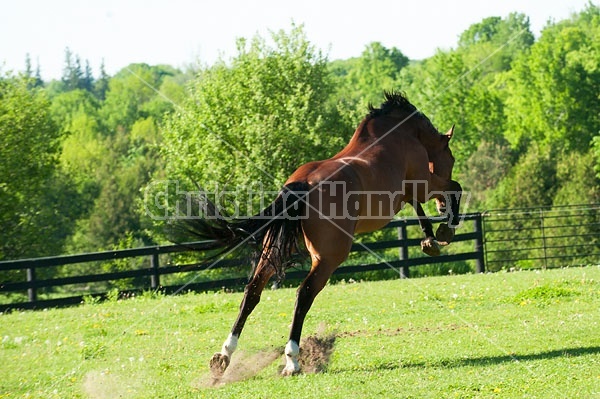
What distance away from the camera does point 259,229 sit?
754cm

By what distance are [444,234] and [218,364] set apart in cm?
371

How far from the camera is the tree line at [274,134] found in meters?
31.2

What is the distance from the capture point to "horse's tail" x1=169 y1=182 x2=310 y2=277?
7.42 meters

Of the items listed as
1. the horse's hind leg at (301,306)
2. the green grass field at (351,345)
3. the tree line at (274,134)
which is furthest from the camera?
the tree line at (274,134)

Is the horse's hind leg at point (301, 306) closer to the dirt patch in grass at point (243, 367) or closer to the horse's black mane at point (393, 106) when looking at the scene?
the dirt patch in grass at point (243, 367)

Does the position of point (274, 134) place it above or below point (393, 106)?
above

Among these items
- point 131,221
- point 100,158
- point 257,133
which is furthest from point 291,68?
point 100,158

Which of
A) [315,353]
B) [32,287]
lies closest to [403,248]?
[32,287]

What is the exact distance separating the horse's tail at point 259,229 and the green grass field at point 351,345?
3.64 feet

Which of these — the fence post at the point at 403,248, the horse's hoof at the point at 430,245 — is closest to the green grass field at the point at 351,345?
the horse's hoof at the point at 430,245

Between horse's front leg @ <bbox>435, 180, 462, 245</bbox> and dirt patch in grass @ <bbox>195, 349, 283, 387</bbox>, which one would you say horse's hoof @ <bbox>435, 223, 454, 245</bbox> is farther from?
dirt patch in grass @ <bbox>195, 349, 283, 387</bbox>

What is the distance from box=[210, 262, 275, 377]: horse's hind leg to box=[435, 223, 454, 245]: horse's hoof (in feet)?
9.38

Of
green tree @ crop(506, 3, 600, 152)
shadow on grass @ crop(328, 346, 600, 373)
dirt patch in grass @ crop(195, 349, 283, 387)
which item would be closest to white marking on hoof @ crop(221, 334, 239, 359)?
dirt patch in grass @ crop(195, 349, 283, 387)

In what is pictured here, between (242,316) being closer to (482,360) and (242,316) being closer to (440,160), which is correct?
(482,360)
